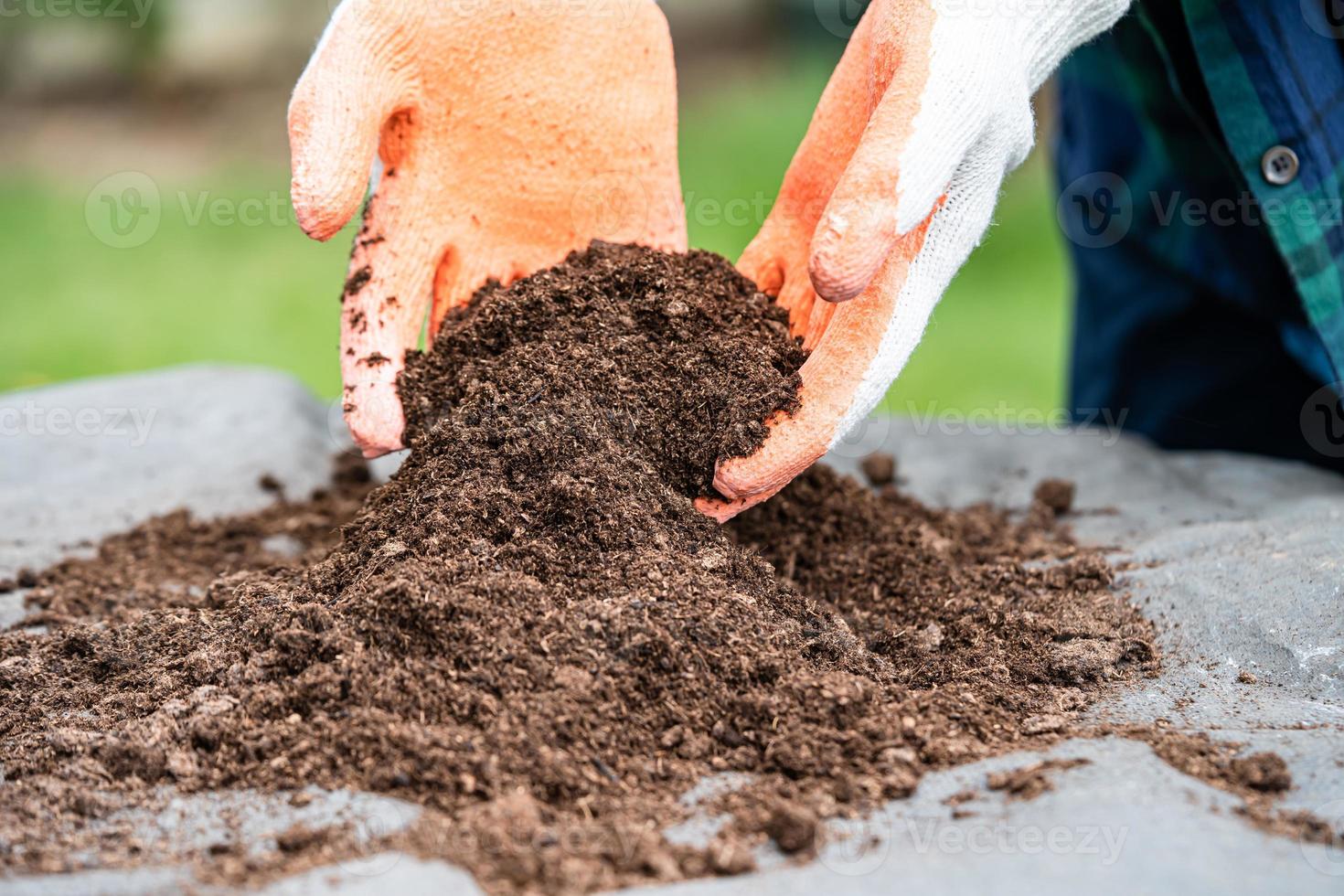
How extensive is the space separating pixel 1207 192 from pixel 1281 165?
41 centimetres

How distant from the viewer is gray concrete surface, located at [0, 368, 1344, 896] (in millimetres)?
998

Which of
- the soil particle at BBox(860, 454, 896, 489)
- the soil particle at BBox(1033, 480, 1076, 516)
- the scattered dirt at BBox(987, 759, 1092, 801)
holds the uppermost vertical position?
the soil particle at BBox(860, 454, 896, 489)

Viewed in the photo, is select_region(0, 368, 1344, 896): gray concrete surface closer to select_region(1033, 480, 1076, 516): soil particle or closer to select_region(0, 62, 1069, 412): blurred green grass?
select_region(1033, 480, 1076, 516): soil particle

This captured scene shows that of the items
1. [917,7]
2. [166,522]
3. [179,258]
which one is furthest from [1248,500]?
[179,258]

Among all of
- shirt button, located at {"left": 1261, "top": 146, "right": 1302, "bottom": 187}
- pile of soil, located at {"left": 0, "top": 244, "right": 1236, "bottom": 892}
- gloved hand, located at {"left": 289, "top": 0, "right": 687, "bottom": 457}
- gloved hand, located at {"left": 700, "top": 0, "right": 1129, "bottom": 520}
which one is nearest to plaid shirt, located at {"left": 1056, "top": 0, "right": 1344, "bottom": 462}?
shirt button, located at {"left": 1261, "top": 146, "right": 1302, "bottom": 187}

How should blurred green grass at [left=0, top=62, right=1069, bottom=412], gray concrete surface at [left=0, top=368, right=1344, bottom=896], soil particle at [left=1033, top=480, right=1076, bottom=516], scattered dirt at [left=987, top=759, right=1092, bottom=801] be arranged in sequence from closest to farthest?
gray concrete surface at [left=0, top=368, right=1344, bottom=896] → scattered dirt at [left=987, top=759, right=1092, bottom=801] → soil particle at [left=1033, top=480, right=1076, bottom=516] → blurred green grass at [left=0, top=62, right=1069, bottom=412]

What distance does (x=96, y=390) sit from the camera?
2.46m

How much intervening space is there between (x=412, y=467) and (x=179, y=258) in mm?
4686

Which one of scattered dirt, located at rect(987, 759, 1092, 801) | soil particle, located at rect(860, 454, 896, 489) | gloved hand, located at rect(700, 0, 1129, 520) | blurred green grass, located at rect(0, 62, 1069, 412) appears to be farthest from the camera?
blurred green grass, located at rect(0, 62, 1069, 412)

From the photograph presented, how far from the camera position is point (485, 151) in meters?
1.83

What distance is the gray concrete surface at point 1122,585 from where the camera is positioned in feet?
3.27

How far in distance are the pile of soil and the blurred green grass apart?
8.67ft

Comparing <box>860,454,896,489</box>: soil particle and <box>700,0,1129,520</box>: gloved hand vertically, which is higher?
<box>700,0,1129,520</box>: gloved hand

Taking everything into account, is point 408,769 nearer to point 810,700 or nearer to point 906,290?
point 810,700
